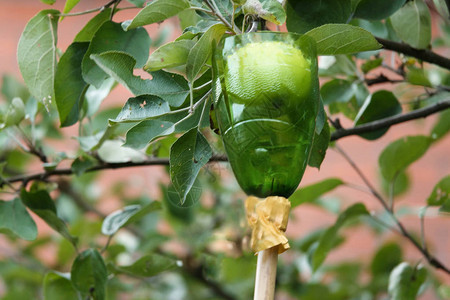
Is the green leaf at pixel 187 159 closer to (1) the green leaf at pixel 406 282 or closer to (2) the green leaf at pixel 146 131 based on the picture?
(2) the green leaf at pixel 146 131

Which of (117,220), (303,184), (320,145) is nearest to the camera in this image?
A: (320,145)

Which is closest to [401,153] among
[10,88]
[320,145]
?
[320,145]

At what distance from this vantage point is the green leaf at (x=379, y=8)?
521mm

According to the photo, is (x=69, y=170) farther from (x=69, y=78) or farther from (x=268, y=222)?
(x=268, y=222)

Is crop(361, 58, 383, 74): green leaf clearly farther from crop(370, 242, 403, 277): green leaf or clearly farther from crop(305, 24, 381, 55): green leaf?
crop(370, 242, 403, 277): green leaf

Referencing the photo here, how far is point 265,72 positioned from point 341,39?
0.07 meters

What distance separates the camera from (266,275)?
13.2 inches

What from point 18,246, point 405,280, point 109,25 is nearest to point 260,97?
point 109,25

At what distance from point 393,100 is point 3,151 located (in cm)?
69

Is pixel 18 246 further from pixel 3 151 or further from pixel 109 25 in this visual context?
pixel 109 25

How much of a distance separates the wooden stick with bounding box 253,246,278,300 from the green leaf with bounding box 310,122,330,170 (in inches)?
5.6

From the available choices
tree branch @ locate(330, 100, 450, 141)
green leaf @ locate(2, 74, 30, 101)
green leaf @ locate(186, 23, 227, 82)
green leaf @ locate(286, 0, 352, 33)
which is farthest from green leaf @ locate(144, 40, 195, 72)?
green leaf @ locate(2, 74, 30, 101)

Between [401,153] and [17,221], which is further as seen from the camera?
[401,153]

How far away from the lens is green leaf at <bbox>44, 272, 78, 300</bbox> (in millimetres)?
620
